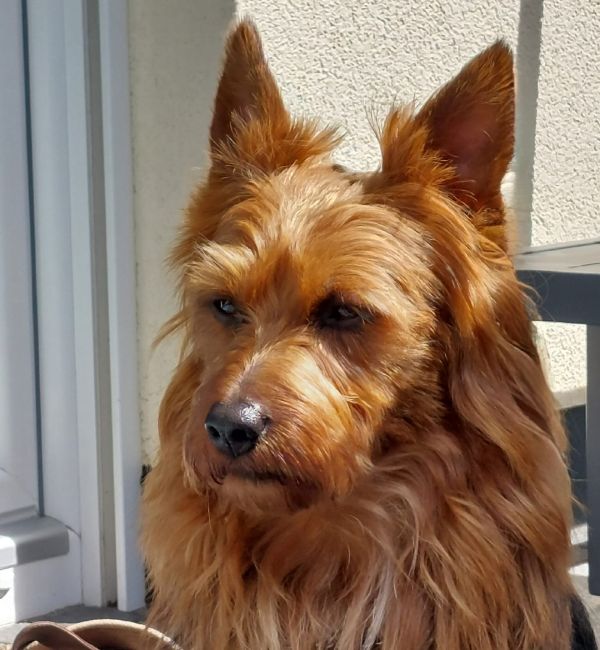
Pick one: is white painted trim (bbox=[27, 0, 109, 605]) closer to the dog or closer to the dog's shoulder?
the dog

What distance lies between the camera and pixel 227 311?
2.04 meters

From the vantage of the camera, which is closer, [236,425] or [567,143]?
[236,425]

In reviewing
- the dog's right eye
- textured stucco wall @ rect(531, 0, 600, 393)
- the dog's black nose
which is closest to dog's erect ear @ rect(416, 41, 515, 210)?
the dog's right eye

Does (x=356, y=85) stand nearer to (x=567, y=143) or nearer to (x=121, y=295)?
(x=121, y=295)

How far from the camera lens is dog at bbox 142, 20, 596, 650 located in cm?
192

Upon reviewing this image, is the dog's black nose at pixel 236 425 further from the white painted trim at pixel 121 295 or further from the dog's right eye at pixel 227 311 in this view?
the white painted trim at pixel 121 295

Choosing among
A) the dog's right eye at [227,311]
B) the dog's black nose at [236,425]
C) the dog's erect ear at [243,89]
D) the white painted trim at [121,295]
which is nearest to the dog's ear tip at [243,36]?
the dog's erect ear at [243,89]

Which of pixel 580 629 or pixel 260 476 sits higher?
pixel 260 476

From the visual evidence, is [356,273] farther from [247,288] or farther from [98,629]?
[98,629]

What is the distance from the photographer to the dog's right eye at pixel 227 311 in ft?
6.62

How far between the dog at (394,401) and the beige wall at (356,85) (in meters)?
0.26

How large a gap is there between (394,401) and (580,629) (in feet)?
2.51

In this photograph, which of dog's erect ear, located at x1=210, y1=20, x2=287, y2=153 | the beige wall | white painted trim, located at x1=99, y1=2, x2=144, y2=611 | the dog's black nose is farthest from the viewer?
the beige wall

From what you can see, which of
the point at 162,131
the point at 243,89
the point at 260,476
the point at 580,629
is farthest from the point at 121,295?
the point at 580,629
